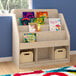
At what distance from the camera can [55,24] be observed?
334 centimetres

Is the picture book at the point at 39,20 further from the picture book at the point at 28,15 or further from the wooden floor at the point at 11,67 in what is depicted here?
the wooden floor at the point at 11,67

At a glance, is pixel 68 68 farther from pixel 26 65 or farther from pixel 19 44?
pixel 19 44

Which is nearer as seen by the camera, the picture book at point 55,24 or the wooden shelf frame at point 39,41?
the wooden shelf frame at point 39,41

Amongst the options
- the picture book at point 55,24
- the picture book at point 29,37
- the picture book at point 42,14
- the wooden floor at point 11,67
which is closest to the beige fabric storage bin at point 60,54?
the wooden floor at point 11,67

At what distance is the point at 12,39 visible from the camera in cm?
345

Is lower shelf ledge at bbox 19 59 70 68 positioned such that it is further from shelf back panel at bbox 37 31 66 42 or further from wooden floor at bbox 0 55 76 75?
shelf back panel at bbox 37 31 66 42

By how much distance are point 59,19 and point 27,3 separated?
800mm

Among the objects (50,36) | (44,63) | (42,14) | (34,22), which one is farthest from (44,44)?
(42,14)

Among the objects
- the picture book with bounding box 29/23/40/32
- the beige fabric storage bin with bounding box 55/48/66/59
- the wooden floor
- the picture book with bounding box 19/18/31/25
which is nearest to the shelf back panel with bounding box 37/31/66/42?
the picture book with bounding box 29/23/40/32

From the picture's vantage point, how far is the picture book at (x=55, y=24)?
3312 millimetres

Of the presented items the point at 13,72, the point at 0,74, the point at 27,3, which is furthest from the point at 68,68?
the point at 27,3

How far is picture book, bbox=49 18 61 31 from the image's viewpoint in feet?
10.9

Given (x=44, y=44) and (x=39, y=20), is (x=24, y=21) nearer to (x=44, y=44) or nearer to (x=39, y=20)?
(x=39, y=20)

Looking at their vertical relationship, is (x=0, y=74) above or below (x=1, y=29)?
below
